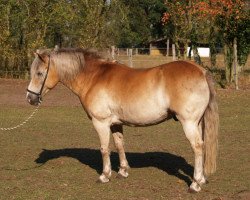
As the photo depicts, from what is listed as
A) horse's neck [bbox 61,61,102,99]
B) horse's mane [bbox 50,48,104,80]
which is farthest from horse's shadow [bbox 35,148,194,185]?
horse's mane [bbox 50,48,104,80]

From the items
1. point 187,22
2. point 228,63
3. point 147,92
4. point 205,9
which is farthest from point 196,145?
point 187,22

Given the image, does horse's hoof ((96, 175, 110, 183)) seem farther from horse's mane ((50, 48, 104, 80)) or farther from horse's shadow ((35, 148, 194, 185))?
horse's mane ((50, 48, 104, 80))

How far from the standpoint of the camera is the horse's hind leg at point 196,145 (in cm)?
648

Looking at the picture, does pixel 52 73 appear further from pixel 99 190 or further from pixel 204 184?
pixel 204 184

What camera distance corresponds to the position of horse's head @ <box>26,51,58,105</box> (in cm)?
724

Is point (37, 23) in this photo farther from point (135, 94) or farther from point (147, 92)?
point (147, 92)

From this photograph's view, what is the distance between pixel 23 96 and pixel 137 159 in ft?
43.0

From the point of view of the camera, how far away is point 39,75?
7.27 m

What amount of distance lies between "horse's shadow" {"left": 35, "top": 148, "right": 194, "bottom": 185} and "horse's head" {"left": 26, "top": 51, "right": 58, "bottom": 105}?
177 centimetres

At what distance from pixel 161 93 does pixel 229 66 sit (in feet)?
60.8

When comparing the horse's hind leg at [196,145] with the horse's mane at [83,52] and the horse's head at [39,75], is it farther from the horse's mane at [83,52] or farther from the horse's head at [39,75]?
the horse's head at [39,75]

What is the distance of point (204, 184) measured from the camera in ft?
22.8

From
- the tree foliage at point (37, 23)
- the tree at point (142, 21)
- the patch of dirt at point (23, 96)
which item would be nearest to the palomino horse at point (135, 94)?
the patch of dirt at point (23, 96)

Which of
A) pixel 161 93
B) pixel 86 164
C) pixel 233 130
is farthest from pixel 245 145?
pixel 161 93
